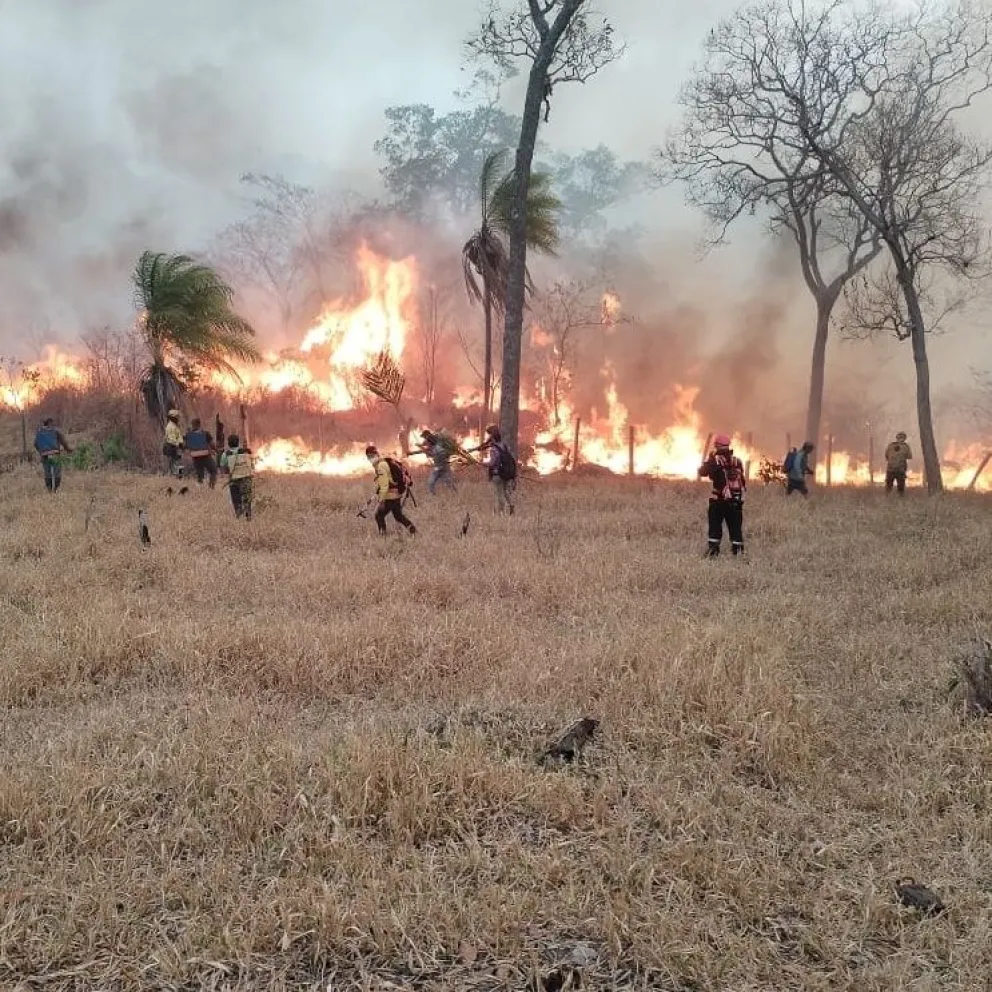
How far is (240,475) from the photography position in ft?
43.8

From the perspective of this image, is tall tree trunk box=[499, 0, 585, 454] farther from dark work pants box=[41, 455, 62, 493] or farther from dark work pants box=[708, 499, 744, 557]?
dark work pants box=[41, 455, 62, 493]

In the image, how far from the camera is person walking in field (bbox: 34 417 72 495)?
16500mm

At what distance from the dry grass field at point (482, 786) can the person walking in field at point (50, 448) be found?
8857mm

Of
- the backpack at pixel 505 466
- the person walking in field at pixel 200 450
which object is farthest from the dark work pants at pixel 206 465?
the backpack at pixel 505 466

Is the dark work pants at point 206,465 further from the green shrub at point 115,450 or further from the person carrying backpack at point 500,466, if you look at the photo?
the person carrying backpack at point 500,466

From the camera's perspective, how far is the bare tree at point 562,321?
3294cm

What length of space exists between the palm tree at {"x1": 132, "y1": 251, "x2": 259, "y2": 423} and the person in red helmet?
581 inches

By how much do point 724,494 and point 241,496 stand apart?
24.4ft

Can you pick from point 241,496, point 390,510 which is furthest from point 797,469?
point 241,496

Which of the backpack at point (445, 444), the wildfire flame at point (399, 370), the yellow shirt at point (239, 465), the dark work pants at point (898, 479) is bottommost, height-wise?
the yellow shirt at point (239, 465)

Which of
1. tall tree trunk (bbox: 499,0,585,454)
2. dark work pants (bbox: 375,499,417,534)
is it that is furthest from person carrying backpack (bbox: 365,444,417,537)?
tall tree trunk (bbox: 499,0,585,454)

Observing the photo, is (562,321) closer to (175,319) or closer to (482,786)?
(175,319)

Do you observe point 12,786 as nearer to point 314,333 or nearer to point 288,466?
point 288,466

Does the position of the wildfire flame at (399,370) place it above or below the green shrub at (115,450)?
above
